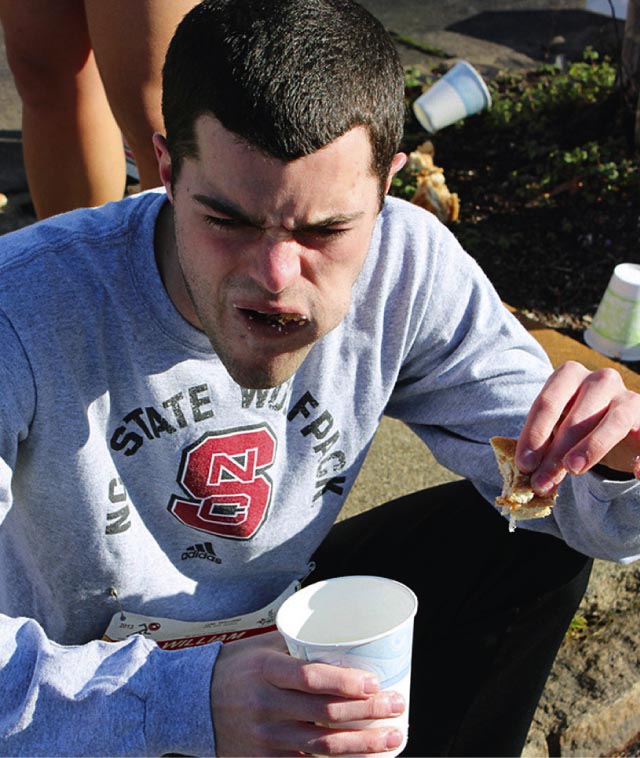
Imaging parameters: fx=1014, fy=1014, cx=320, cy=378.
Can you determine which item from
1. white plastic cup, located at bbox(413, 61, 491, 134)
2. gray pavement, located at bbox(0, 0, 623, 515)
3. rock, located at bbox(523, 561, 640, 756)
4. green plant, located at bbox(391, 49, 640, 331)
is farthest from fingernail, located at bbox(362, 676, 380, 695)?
white plastic cup, located at bbox(413, 61, 491, 134)

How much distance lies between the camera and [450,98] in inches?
186

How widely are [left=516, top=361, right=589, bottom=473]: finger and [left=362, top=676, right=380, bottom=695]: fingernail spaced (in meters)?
0.49

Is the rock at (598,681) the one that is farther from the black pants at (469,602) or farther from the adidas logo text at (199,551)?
the adidas logo text at (199,551)

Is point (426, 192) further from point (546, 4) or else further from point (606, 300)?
point (546, 4)

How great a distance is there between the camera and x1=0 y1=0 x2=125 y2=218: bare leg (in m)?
2.74

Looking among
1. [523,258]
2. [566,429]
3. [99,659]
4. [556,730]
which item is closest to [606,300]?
[523,258]

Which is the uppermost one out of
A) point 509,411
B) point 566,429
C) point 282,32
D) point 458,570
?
point 282,32

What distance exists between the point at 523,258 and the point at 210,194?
277cm

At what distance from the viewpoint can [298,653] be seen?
5.20ft

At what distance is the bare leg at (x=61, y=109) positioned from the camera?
2738mm

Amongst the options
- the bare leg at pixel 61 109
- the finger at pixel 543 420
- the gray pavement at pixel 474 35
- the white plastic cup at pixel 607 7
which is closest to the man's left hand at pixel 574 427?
the finger at pixel 543 420

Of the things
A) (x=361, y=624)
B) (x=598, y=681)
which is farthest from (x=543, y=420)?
(x=598, y=681)

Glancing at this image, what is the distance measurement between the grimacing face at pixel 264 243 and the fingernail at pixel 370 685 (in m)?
0.54

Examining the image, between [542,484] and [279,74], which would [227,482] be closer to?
[542,484]
